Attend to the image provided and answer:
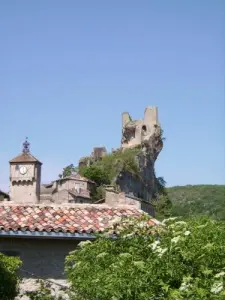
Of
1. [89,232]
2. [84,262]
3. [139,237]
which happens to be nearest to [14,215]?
[89,232]

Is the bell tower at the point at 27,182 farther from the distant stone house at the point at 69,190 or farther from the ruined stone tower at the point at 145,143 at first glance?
the ruined stone tower at the point at 145,143

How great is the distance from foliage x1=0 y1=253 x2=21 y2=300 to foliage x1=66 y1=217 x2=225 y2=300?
2073mm

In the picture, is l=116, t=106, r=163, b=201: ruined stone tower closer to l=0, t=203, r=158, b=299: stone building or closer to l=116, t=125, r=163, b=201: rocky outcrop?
l=116, t=125, r=163, b=201: rocky outcrop

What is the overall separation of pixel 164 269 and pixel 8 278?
191 inches

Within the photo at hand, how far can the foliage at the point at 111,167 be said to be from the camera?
68.5 metres

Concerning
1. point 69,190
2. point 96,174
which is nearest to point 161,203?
point 96,174

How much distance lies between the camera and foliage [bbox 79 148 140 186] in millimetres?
68500

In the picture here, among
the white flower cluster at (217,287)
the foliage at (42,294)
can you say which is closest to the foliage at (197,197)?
the foliage at (42,294)

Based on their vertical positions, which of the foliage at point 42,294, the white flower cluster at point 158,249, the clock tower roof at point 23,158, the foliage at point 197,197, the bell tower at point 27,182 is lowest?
the foliage at point 42,294

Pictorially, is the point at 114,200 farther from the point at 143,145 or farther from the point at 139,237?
the point at 143,145

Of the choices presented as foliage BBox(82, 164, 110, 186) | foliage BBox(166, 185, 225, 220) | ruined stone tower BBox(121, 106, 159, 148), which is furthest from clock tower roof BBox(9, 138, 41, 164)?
foliage BBox(166, 185, 225, 220)

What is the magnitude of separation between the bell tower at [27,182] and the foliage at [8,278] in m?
5.08

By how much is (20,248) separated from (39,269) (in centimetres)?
78

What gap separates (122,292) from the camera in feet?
22.3
